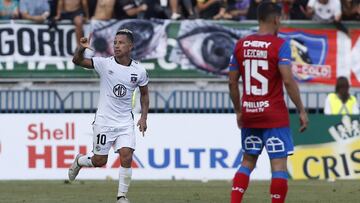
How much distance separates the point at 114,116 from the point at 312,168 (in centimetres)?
699

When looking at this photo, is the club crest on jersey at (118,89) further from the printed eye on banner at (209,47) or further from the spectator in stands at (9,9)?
the spectator in stands at (9,9)

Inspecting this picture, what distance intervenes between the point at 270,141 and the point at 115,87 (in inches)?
102

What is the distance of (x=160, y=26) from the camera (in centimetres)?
2194

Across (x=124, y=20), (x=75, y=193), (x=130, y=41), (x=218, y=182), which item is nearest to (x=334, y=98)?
(x=218, y=182)

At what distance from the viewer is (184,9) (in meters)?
22.4

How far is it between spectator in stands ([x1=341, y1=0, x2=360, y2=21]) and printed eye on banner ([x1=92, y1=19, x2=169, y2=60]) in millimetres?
3622

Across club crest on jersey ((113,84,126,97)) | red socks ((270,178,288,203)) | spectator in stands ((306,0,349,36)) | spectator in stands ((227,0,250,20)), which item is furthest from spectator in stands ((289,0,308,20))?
red socks ((270,178,288,203))

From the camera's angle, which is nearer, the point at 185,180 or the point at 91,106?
the point at 185,180

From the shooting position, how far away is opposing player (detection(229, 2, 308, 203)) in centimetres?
1145

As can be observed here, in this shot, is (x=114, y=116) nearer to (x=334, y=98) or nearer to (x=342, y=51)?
(x=334, y=98)

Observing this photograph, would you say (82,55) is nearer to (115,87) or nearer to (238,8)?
(115,87)

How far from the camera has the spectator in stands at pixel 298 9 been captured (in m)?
22.3

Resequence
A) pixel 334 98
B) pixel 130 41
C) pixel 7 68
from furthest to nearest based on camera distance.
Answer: pixel 7 68 < pixel 334 98 < pixel 130 41

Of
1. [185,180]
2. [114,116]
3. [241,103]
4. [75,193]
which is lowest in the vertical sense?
[185,180]
